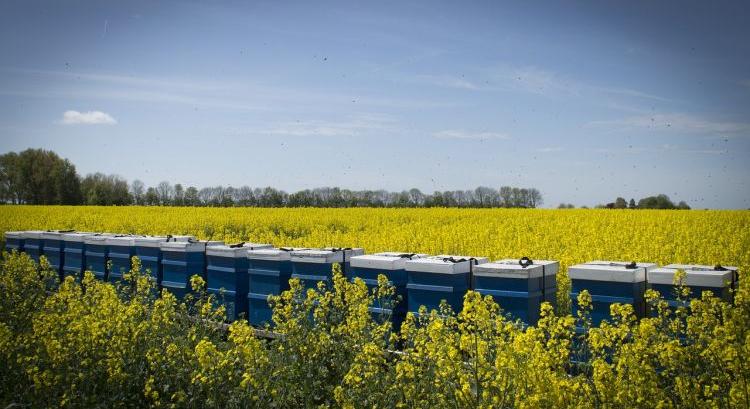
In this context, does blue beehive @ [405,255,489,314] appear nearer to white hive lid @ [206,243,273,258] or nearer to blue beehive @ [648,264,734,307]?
blue beehive @ [648,264,734,307]

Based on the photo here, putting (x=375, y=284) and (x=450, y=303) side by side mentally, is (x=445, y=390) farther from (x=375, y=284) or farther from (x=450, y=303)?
(x=375, y=284)

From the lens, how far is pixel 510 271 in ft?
24.0

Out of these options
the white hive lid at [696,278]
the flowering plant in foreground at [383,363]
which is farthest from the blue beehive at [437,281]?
the white hive lid at [696,278]

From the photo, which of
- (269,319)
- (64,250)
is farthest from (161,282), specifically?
(64,250)

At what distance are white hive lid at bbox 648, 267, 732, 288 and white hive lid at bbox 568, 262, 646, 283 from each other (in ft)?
0.60

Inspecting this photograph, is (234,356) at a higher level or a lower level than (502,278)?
lower

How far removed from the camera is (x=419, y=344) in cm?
548

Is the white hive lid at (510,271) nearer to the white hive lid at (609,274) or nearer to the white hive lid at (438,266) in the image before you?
the white hive lid at (438,266)

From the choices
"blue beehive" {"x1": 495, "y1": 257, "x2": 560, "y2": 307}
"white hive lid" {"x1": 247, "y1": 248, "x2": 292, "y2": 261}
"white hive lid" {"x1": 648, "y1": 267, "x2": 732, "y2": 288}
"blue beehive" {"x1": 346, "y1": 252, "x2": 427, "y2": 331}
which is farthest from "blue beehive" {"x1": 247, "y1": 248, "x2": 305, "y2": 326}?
"white hive lid" {"x1": 648, "y1": 267, "x2": 732, "y2": 288}

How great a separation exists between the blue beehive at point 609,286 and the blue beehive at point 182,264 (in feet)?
21.3

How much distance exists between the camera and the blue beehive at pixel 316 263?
893 centimetres

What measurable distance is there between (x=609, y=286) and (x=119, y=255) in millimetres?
9312

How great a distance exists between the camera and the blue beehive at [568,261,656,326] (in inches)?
272

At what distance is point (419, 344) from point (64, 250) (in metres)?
11.1
